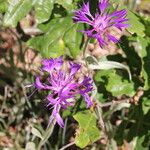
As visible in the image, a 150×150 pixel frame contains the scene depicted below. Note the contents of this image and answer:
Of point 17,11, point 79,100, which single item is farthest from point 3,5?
point 79,100

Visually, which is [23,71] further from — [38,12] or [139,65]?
[38,12]

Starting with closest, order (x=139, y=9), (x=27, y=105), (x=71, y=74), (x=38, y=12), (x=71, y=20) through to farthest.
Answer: (x=71, y=74), (x=38, y=12), (x=71, y=20), (x=27, y=105), (x=139, y=9)

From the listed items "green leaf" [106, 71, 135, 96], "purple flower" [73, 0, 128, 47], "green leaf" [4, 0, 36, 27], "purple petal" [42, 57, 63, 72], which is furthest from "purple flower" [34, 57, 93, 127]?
"green leaf" [106, 71, 135, 96]

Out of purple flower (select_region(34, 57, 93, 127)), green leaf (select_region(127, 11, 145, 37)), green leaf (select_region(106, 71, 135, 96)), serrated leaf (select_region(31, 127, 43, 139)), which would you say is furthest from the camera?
green leaf (select_region(106, 71, 135, 96))

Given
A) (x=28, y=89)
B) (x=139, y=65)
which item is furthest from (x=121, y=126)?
(x=28, y=89)

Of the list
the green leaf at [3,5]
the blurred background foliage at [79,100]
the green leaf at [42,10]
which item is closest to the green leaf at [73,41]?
the blurred background foliage at [79,100]

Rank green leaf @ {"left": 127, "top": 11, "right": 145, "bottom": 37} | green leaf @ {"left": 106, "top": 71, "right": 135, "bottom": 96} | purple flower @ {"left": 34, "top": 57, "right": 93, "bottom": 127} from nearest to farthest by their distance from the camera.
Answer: purple flower @ {"left": 34, "top": 57, "right": 93, "bottom": 127}
green leaf @ {"left": 127, "top": 11, "right": 145, "bottom": 37}
green leaf @ {"left": 106, "top": 71, "right": 135, "bottom": 96}

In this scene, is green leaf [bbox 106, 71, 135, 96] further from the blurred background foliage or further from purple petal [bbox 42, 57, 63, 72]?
purple petal [bbox 42, 57, 63, 72]

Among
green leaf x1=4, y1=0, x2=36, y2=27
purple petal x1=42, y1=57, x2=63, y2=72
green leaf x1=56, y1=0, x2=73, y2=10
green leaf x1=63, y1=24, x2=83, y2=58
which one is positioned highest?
green leaf x1=56, y1=0, x2=73, y2=10
